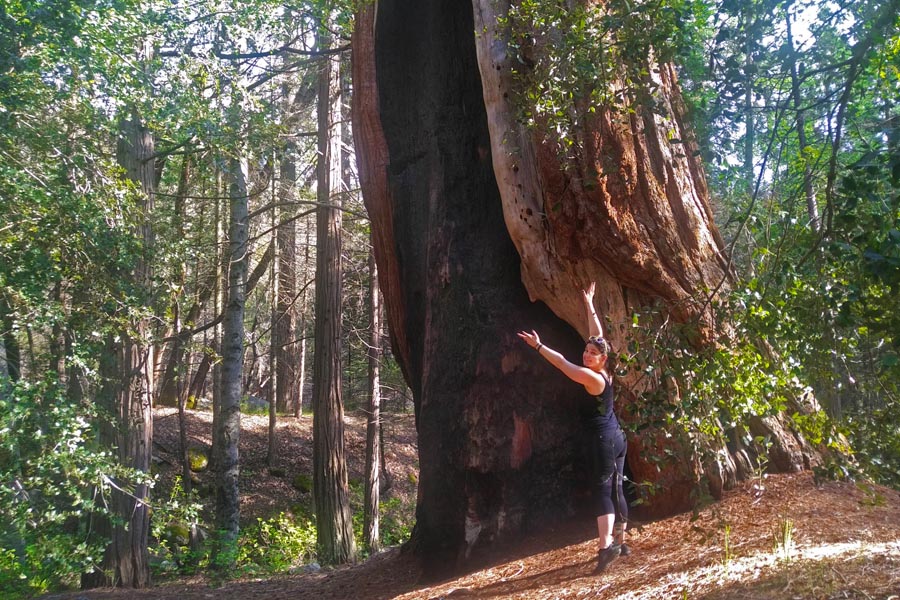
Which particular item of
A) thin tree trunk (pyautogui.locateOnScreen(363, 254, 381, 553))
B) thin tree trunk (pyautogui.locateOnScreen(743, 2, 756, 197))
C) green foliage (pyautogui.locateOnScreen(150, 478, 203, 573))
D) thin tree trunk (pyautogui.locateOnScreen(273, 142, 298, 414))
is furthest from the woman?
thin tree trunk (pyautogui.locateOnScreen(273, 142, 298, 414))

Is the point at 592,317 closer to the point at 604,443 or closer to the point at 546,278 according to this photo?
the point at 546,278

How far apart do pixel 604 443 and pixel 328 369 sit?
8.52m

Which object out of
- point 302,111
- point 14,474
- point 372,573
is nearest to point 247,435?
point 302,111

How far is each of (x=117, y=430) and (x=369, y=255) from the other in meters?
8.08

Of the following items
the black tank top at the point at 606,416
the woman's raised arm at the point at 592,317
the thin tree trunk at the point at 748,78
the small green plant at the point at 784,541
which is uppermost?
the thin tree trunk at the point at 748,78

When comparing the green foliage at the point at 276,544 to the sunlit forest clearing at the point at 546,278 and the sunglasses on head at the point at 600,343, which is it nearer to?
→ the sunlit forest clearing at the point at 546,278

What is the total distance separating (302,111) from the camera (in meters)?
17.2

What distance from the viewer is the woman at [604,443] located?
218 inches

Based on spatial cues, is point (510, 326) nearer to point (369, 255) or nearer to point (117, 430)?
point (117, 430)

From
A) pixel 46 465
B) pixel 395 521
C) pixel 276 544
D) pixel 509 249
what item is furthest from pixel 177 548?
pixel 509 249

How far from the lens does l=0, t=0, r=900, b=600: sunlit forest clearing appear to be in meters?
3.96

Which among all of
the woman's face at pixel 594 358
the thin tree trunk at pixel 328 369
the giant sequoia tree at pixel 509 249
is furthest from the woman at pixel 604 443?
the thin tree trunk at pixel 328 369

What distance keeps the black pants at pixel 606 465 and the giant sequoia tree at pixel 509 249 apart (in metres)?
0.33

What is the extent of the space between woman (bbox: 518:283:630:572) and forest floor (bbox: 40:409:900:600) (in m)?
0.19
